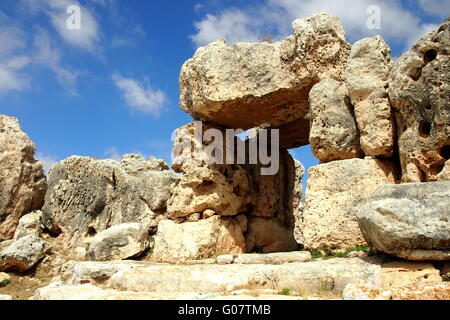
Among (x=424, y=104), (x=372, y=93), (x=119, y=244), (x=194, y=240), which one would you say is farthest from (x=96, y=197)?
(x=424, y=104)

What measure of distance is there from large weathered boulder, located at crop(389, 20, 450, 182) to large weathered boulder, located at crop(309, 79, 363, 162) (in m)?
1.11

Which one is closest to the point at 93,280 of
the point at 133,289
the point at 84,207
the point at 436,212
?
the point at 133,289

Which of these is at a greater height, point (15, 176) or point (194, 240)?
point (15, 176)

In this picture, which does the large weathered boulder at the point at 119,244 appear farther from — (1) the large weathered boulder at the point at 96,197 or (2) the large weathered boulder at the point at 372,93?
(2) the large weathered boulder at the point at 372,93

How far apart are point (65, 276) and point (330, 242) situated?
20.0ft

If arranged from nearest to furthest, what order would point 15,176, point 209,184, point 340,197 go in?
point 340,197, point 209,184, point 15,176

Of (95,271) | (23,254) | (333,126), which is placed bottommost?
(95,271)

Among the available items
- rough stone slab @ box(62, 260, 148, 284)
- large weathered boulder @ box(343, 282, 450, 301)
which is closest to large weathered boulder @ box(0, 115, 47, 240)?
rough stone slab @ box(62, 260, 148, 284)

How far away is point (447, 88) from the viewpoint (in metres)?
7.61

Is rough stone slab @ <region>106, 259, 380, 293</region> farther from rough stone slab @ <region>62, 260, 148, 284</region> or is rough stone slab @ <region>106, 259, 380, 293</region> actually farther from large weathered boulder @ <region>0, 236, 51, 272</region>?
large weathered boulder @ <region>0, 236, 51, 272</region>

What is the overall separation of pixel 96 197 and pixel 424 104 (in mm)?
9371

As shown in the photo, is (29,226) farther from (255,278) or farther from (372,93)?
(372,93)

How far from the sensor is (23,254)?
11.2m
